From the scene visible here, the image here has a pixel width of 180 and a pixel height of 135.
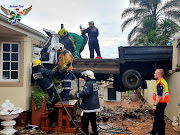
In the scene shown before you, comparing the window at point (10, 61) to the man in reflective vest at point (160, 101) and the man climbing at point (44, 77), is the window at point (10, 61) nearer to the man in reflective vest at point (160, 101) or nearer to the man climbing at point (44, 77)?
the man climbing at point (44, 77)

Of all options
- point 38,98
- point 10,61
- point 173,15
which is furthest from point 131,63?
point 173,15

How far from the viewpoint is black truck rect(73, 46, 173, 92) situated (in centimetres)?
700

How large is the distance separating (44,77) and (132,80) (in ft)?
10.7

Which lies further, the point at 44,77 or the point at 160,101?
the point at 44,77

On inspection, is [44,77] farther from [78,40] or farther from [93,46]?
[93,46]

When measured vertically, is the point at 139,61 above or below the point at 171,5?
below

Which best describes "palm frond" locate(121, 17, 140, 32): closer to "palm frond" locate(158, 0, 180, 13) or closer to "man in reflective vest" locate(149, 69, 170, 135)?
"palm frond" locate(158, 0, 180, 13)

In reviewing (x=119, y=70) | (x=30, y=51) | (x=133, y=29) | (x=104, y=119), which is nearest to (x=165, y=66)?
(x=119, y=70)

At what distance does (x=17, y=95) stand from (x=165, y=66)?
5607mm

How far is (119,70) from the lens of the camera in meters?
7.14

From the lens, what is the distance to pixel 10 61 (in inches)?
248

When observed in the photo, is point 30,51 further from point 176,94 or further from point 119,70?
point 176,94

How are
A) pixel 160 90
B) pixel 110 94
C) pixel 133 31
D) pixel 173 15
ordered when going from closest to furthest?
pixel 160 90
pixel 110 94
pixel 173 15
pixel 133 31

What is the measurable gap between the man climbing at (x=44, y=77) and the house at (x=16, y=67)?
10.2 inches
